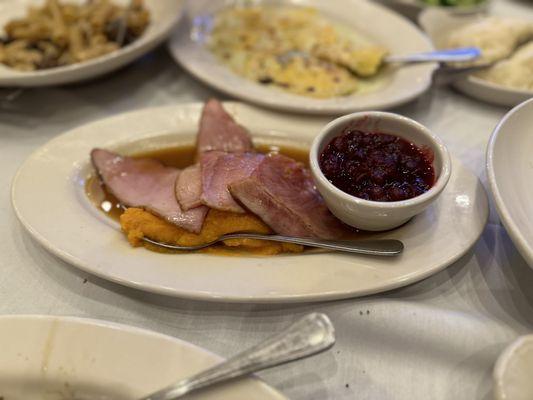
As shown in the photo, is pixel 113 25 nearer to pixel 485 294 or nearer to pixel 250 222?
pixel 250 222

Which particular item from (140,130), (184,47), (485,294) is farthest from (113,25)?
(485,294)

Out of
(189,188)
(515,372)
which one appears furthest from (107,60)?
(515,372)

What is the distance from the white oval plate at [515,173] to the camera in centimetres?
163

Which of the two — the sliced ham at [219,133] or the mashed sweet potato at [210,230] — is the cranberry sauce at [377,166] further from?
the sliced ham at [219,133]

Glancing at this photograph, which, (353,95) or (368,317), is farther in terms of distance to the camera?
(353,95)

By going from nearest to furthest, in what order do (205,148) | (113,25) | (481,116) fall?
(205,148)
(481,116)
(113,25)

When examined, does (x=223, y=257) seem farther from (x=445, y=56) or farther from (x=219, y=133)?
(x=445, y=56)

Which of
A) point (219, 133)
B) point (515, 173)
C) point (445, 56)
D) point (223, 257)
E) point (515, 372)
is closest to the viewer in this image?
point (515, 372)

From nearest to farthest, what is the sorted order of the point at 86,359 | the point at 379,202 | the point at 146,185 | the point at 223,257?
the point at 86,359 → the point at 379,202 → the point at 223,257 → the point at 146,185

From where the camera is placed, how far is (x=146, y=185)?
81.2 inches

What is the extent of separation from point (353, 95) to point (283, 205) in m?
1.13

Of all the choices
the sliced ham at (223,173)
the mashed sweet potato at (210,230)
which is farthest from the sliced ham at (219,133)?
the mashed sweet potato at (210,230)

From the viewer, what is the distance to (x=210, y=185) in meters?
1.89

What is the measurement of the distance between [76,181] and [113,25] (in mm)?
1234
